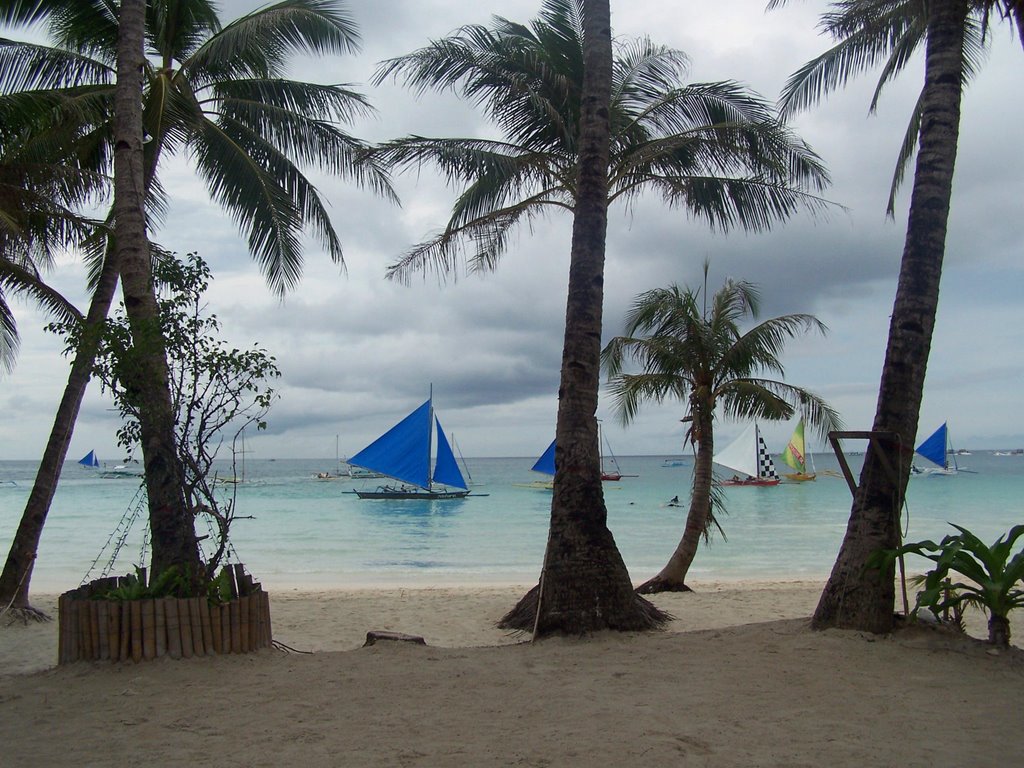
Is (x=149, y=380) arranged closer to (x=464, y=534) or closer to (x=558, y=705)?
(x=558, y=705)

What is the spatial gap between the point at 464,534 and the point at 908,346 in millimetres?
24409

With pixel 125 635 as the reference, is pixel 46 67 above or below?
above

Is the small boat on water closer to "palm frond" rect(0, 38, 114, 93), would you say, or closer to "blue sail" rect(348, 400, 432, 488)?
"blue sail" rect(348, 400, 432, 488)

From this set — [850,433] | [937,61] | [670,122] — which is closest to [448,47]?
[670,122]

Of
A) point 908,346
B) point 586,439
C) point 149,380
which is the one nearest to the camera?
point 908,346

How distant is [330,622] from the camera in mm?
10344

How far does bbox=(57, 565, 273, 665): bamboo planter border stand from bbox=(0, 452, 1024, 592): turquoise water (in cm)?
393

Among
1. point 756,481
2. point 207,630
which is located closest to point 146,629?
point 207,630

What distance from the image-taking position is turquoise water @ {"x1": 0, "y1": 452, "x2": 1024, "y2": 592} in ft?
66.7

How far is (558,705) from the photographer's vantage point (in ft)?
15.5

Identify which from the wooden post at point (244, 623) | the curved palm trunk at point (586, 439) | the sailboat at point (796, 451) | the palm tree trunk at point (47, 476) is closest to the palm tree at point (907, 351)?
the curved palm trunk at point (586, 439)

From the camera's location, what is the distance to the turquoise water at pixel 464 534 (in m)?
20.3

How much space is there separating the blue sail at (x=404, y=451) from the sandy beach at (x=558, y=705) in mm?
26134

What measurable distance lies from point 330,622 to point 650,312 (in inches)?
272
